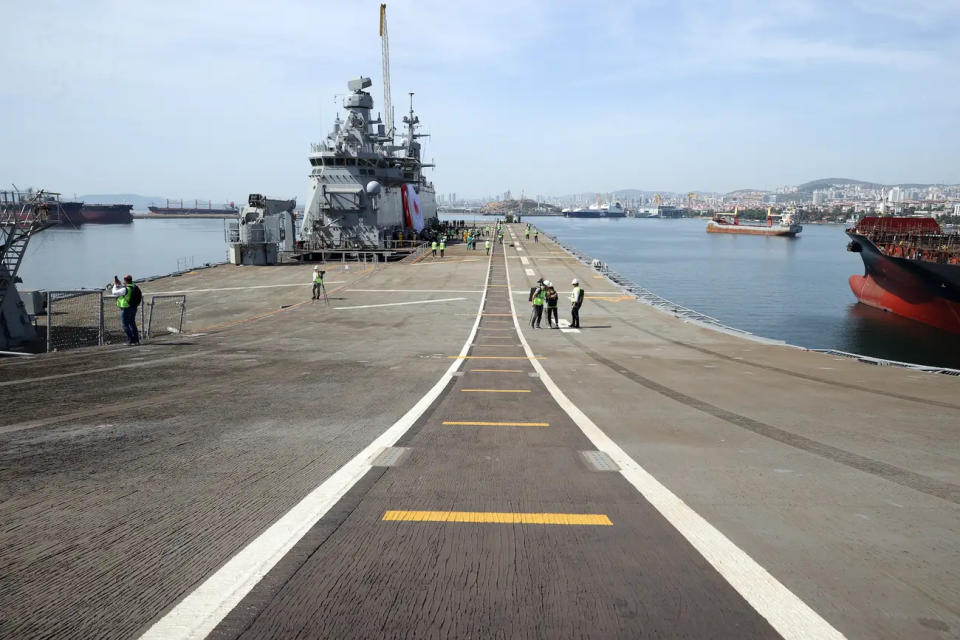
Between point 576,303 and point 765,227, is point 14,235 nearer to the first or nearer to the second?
point 576,303

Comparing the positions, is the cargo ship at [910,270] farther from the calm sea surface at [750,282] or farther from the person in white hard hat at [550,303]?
the person in white hard hat at [550,303]

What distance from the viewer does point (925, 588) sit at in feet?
12.0

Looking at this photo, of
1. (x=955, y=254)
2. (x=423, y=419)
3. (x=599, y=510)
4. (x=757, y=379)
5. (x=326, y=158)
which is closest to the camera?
(x=599, y=510)

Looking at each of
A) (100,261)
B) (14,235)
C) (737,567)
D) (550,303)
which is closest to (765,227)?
(100,261)

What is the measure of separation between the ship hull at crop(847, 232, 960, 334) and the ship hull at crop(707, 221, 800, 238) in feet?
380

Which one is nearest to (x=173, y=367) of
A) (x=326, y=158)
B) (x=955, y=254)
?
(x=326, y=158)

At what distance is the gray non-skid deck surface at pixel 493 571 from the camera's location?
127 inches

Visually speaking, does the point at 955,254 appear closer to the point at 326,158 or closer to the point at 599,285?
the point at 599,285

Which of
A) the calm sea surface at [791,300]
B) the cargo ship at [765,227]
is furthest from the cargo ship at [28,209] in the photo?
the cargo ship at [765,227]

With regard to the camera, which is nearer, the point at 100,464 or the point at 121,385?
the point at 100,464

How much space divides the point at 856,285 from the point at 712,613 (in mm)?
60282

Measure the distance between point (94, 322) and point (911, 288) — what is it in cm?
5278

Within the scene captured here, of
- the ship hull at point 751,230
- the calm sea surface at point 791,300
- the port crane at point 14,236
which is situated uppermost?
the ship hull at point 751,230

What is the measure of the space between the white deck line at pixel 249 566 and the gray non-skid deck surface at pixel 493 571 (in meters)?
0.11
